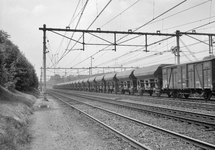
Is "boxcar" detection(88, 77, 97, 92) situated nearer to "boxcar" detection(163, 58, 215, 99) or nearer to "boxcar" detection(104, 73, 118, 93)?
"boxcar" detection(104, 73, 118, 93)

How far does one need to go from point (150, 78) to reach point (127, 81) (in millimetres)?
7360

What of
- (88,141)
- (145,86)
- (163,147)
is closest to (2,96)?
(88,141)

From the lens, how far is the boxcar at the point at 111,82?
39.6 meters

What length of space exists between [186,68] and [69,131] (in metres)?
14.5

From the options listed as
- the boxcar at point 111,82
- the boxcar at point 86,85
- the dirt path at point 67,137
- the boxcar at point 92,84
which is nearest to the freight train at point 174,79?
the boxcar at point 111,82

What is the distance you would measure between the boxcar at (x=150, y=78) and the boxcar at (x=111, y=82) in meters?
8.93

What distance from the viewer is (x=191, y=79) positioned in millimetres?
19859

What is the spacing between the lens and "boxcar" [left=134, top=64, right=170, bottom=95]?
25.7 metres

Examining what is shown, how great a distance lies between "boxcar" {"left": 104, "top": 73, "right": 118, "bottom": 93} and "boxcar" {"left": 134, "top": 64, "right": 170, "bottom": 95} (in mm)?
8927

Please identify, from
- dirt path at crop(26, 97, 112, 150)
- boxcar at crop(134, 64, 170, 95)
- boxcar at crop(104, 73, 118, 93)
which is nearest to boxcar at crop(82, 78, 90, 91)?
boxcar at crop(104, 73, 118, 93)

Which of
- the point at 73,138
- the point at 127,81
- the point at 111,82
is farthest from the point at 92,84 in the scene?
the point at 73,138

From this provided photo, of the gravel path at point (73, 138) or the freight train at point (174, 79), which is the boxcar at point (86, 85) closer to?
the freight train at point (174, 79)

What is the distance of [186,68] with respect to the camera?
67.4 ft

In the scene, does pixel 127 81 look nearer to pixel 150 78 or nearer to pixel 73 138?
pixel 150 78
